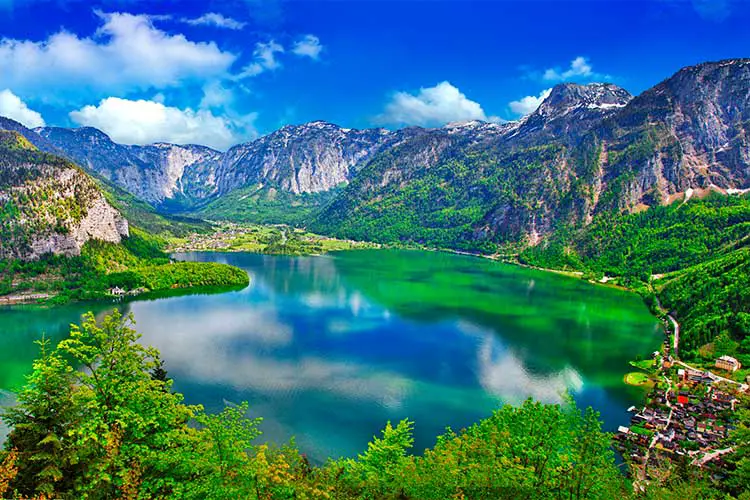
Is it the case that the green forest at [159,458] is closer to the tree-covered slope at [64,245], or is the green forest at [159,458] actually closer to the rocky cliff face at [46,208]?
the tree-covered slope at [64,245]

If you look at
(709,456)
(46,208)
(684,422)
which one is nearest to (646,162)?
(684,422)

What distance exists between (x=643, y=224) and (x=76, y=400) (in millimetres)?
148290

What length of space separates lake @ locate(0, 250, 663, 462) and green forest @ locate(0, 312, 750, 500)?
1586 cm

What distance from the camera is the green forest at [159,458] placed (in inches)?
491

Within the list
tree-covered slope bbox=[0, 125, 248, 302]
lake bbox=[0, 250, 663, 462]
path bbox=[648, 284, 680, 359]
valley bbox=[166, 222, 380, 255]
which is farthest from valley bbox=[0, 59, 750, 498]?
valley bbox=[166, 222, 380, 255]

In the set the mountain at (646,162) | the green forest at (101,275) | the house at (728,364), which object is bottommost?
the green forest at (101,275)

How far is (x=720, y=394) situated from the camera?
133 ft

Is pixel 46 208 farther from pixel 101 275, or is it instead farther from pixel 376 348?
pixel 376 348

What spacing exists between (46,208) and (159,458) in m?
103

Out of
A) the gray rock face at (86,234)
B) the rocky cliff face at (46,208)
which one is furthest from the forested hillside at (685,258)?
the rocky cliff face at (46,208)

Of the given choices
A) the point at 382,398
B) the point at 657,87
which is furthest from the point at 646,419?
the point at 657,87

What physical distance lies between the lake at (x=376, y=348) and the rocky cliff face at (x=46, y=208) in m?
22.1

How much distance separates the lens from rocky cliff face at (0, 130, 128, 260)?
3494 inches

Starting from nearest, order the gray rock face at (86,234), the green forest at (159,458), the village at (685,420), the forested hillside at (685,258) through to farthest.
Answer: the green forest at (159,458), the village at (685,420), the forested hillside at (685,258), the gray rock face at (86,234)
